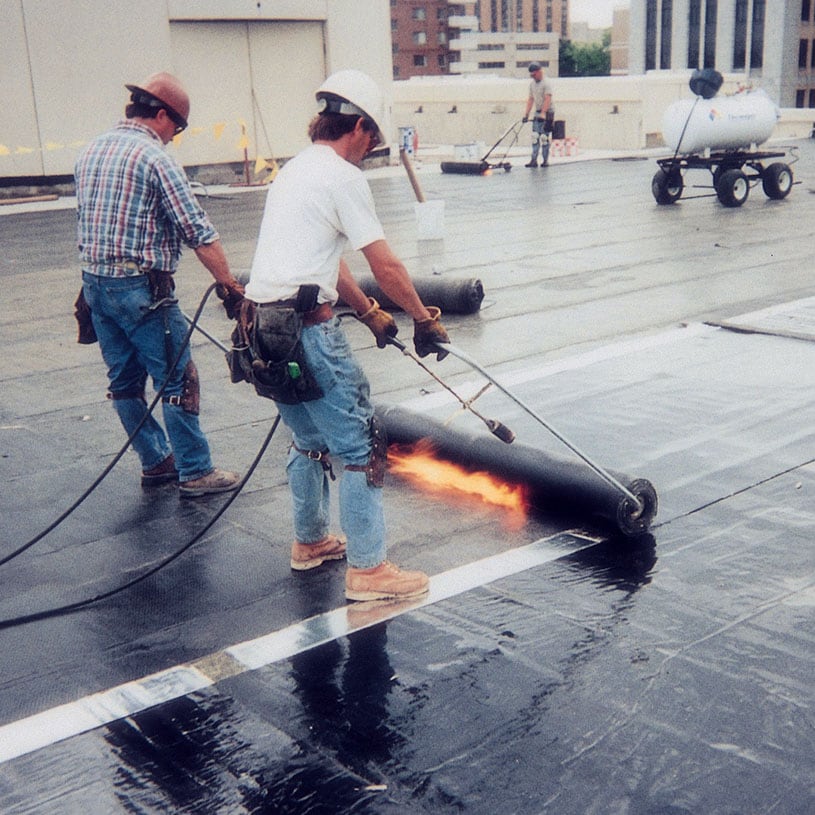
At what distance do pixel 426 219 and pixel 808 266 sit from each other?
502 centimetres

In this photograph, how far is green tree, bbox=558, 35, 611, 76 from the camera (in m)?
161

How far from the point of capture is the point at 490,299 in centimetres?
1055

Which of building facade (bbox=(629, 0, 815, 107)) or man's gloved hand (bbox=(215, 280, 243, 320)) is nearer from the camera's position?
man's gloved hand (bbox=(215, 280, 243, 320))

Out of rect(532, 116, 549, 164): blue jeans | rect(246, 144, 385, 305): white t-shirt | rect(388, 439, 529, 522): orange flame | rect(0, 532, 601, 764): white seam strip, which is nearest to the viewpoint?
rect(0, 532, 601, 764): white seam strip

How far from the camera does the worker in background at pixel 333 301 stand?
3.86 m

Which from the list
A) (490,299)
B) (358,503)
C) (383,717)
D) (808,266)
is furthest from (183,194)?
(808,266)

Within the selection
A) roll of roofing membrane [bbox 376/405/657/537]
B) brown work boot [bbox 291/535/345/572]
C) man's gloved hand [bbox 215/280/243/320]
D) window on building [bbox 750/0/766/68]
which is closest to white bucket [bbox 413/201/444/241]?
roll of roofing membrane [bbox 376/405/657/537]

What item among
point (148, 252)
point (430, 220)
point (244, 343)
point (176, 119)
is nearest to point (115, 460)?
point (148, 252)

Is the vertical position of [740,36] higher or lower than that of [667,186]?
higher

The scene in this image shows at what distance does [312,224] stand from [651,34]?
123250 mm

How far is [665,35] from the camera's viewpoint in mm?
116188

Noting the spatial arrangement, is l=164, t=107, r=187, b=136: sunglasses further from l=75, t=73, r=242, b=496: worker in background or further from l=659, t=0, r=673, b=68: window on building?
l=659, t=0, r=673, b=68: window on building

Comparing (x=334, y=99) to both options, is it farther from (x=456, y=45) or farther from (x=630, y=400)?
(x=456, y=45)

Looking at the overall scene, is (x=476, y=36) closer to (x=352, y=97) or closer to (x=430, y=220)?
(x=430, y=220)
